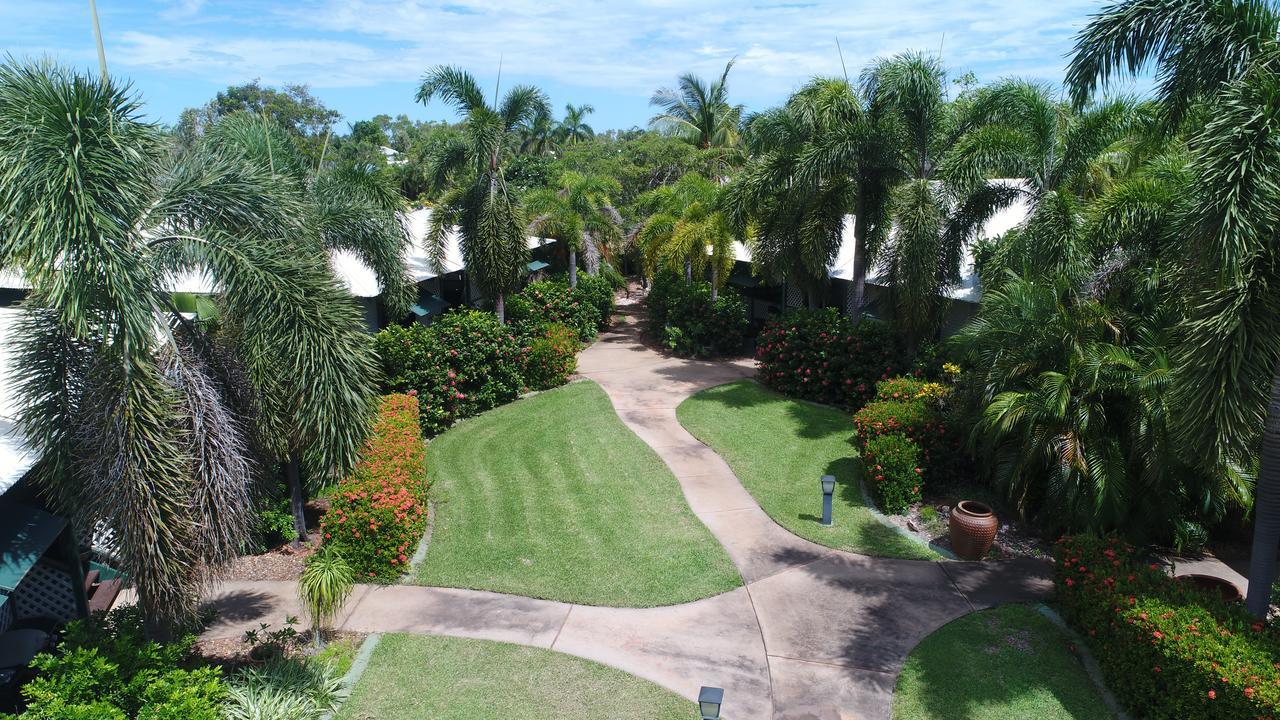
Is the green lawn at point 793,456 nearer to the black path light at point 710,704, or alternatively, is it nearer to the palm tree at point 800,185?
the palm tree at point 800,185

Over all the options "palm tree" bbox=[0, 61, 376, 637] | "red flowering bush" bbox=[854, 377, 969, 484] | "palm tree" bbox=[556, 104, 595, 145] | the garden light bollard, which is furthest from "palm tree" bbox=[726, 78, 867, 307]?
"palm tree" bbox=[556, 104, 595, 145]

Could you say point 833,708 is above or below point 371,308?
below

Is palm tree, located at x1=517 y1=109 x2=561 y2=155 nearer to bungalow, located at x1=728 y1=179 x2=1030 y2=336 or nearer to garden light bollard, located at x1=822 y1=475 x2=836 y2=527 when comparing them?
bungalow, located at x1=728 y1=179 x2=1030 y2=336

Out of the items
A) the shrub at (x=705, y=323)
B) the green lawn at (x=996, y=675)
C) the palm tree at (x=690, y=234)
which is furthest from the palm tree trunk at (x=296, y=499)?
the shrub at (x=705, y=323)

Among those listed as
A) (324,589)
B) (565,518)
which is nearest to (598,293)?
(565,518)

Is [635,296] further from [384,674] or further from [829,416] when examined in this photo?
[384,674]

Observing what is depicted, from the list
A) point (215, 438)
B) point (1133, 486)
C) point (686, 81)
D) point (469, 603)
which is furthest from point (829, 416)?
point (686, 81)

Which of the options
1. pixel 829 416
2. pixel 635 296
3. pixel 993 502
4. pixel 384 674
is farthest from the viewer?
pixel 635 296
